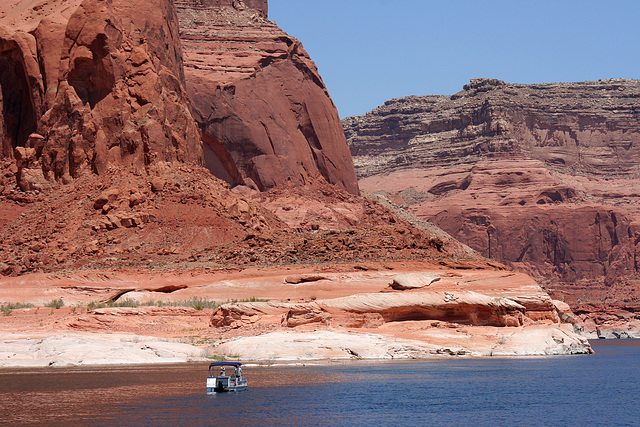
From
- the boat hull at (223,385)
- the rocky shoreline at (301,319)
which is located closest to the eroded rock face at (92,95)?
the rocky shoreline at (301,319)

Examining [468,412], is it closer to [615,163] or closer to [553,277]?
[553,277]

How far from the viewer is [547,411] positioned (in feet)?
95.0

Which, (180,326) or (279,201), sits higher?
(279,201)

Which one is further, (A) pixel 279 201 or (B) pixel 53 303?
(A) pixel 279 201

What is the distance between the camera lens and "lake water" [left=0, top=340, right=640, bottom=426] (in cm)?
2694

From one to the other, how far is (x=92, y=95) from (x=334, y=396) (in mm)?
42296

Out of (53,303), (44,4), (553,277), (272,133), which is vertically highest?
(44,4)

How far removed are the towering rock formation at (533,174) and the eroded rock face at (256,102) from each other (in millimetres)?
44727

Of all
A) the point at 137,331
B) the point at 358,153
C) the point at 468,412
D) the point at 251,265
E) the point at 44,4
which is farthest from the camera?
the point at 358,153

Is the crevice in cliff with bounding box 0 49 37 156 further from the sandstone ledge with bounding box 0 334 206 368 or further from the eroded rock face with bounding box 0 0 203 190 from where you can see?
the sandstone ledge with bounding box 0 334 206 368

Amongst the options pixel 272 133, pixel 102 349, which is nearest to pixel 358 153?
pixel 272 133

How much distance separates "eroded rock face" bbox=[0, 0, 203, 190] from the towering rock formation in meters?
72.4

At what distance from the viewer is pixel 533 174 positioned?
152625 mm

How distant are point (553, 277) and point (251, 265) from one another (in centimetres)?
8571
